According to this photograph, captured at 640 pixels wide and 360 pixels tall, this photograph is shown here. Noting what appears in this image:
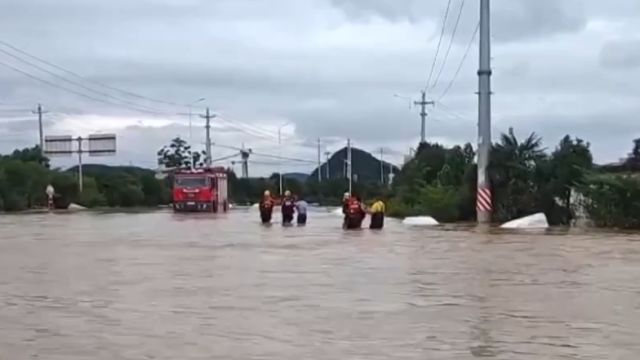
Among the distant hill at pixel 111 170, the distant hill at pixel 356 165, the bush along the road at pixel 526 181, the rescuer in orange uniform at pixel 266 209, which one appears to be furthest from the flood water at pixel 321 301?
the distant hill at pixel 356 165

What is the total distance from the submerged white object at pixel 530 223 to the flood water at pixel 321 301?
33.7 ft

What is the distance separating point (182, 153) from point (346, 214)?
398 feet

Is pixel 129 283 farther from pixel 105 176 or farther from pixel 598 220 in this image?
pixel 105 176

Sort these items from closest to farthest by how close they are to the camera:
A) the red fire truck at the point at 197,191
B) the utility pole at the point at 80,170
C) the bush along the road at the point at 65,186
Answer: the red fire truck at the point at 197,191 → the bush along the road at the point at 65,186 → the utility pole at the point at 80,170

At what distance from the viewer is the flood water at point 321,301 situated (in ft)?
38.8

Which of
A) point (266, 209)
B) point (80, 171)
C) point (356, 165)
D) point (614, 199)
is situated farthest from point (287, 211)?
point (356, 165)

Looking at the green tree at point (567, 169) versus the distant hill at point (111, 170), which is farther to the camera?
the distant hill at point (111, 170)

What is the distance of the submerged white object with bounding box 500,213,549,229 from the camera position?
39491 mm

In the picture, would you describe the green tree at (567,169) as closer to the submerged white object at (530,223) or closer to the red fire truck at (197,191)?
the submerged white object at (530,223)

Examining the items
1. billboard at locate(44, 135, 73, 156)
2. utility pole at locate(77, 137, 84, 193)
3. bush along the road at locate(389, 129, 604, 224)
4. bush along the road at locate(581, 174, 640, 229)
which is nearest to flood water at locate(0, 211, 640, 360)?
bush along the road at locate(581, 174, 640, 229)

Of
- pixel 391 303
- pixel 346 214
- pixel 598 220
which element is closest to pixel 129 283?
pixel 391 303

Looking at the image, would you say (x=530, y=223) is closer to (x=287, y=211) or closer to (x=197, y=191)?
(x=287, y=211)

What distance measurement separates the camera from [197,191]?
65375 millimetres

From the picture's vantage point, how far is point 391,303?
15.6m
